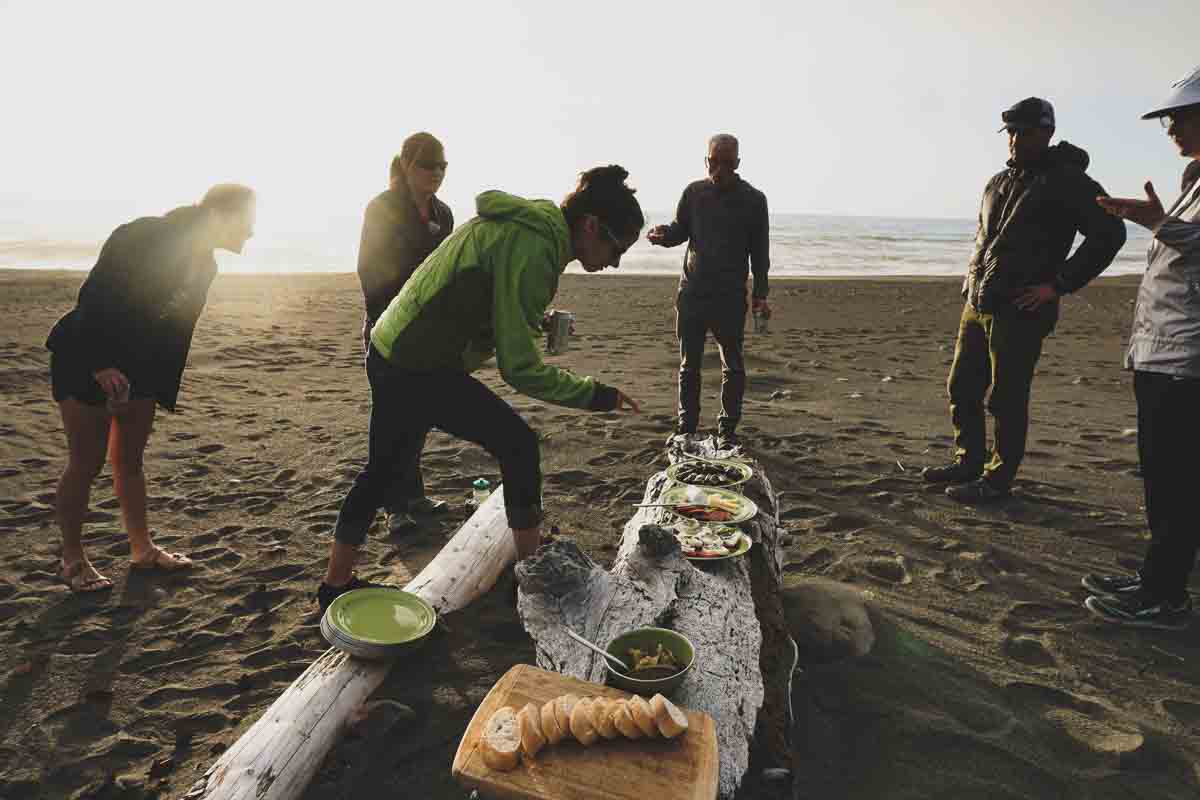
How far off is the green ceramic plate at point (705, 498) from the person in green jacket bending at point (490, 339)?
735 millimetres

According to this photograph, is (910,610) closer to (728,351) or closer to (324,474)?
(728,351)

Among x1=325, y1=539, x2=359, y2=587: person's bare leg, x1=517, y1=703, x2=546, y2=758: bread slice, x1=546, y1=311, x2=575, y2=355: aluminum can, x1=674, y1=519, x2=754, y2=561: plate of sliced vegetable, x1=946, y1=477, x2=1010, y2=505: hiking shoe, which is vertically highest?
x1=546, y1=311, x2=575, y2=355: aluminum can

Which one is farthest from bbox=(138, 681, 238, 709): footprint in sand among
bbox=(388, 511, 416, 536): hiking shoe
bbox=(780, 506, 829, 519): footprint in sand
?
bbox=(780, 506, 829, 519): footprint in sand

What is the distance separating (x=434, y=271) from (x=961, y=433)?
14.8 ft

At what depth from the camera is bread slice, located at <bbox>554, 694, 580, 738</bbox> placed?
6.81ft

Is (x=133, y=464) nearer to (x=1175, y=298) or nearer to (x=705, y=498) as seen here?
(x=705, y=498)

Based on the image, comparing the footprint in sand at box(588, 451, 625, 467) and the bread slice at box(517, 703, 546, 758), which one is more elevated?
the bread slice at box(517, 703, 546, 758)

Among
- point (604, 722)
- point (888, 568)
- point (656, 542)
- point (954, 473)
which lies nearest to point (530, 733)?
point (604, 722)

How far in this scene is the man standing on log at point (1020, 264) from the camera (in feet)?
15.7

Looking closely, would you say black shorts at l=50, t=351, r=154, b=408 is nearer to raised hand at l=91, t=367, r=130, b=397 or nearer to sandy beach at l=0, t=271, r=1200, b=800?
raised hand at l=91, t=367, r=130, b=397

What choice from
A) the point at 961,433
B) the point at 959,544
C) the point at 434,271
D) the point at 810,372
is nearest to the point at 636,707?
the point at 434,271

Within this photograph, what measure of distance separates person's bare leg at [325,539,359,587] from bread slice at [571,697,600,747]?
76.4 inches

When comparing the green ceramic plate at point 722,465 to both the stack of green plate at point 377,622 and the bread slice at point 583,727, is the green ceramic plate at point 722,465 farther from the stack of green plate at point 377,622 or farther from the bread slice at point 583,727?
the bread slice at point 583,727

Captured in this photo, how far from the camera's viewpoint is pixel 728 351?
6.57 m
